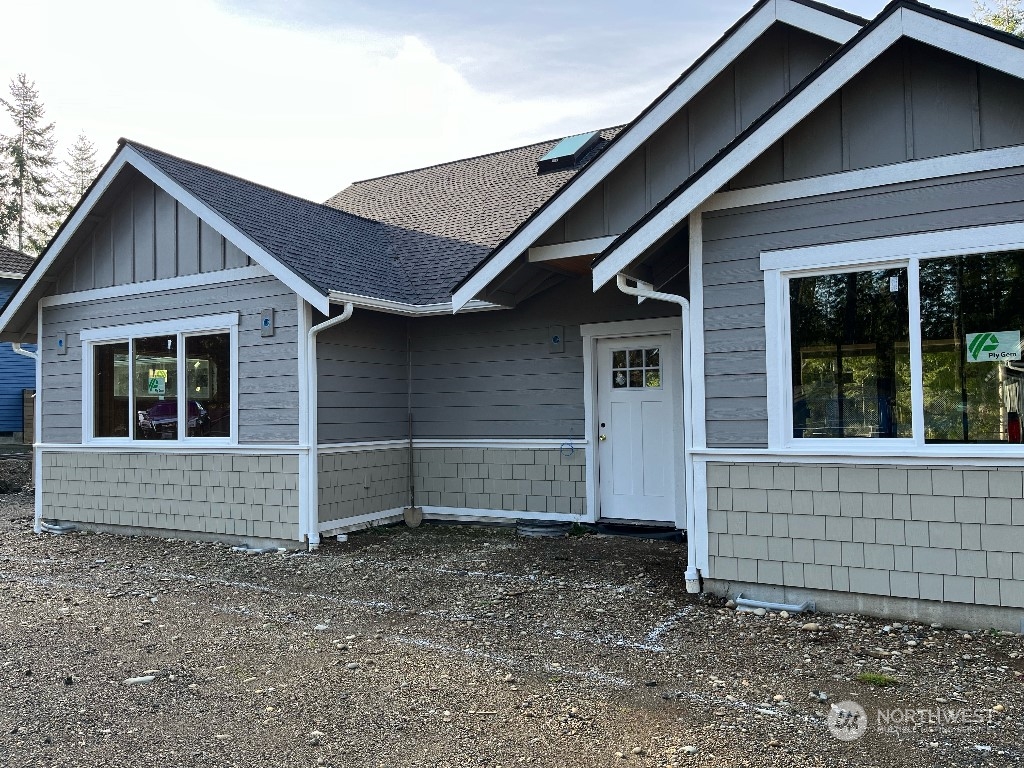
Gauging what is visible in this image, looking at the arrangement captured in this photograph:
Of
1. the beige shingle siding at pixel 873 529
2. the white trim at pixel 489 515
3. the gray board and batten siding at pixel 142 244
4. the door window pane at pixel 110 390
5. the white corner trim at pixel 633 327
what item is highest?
the gray board and batten siding at pixel 142 244

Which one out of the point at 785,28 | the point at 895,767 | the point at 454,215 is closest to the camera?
the point at 895,767

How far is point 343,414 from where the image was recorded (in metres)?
8.40

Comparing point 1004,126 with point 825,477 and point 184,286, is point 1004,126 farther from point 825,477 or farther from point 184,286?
point 184,286

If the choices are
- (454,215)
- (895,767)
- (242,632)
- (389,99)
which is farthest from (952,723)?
(389,99)

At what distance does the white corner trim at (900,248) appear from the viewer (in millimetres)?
4715

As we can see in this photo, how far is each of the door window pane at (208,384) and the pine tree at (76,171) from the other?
31721 millimetres

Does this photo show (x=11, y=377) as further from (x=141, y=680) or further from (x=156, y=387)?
(x=141, y=680)

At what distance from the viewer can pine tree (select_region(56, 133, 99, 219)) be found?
34.9 meters

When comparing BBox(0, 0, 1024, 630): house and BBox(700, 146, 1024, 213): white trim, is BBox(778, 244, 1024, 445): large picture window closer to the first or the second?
BBox(0, 0, 1024, 630): house

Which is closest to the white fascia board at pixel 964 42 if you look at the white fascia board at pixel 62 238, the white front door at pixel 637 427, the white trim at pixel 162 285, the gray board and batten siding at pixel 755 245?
the gray board and batten siding at pixel 755 245

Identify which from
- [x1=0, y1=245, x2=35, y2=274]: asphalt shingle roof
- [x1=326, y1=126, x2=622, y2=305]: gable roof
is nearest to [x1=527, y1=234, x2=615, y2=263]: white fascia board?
[x1=326, y1=126, x2=622, y2=305]: gable roof

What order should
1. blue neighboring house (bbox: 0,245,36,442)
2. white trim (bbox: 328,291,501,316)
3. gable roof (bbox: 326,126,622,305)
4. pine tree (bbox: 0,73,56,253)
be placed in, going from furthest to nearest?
pine tree (bbox: 0,73,56,253), blue neighboring house (bbox: 0,245,36,442), gable roof (bbox: 326,126,622,305), white trim (bbox: 328,291,501,316)

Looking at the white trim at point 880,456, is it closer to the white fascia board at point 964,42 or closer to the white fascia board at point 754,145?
the white fascia board at point 754,145

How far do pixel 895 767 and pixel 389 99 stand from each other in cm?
1084
